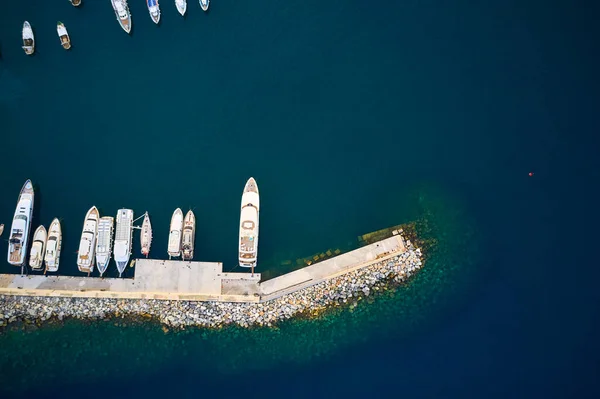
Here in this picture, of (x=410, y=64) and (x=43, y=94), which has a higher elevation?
(x=410, y=64)

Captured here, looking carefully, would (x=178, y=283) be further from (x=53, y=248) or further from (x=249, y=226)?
(x=53, y=248)

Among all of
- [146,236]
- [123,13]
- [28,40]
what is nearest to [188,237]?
[146,236]

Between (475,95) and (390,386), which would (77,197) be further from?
(475,95)

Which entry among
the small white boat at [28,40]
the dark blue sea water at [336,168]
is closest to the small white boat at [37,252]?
the dark blue sea water at [336,168]

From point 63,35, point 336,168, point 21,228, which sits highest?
point 63,35

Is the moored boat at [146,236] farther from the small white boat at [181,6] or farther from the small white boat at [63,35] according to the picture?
the small white boat at [181,6]

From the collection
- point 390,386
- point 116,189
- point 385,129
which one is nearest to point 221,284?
point 116,189

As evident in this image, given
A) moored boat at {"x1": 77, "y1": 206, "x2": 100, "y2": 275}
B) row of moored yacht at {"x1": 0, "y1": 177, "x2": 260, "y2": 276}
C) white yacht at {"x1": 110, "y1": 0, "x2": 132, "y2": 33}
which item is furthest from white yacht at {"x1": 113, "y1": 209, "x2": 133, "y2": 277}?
white yacht at {"x1": 110, "y1": 0, "x2": 132, "y2": 33}
